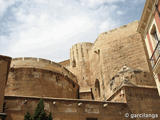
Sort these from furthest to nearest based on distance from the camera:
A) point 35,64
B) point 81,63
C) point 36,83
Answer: point 81,63 → point 35,64 → point 36,83

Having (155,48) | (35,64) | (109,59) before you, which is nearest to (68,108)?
(35,64)

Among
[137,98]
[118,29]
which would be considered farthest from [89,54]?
[137,98]

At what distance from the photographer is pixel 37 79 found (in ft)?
44.7

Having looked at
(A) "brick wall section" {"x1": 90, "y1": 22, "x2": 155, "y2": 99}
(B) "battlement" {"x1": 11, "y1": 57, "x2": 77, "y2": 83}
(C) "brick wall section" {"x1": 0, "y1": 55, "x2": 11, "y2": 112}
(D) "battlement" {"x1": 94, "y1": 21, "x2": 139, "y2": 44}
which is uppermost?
(D) "battlement" {"x1": 94, "y1": 21, "x2": 139, "y2": 44}

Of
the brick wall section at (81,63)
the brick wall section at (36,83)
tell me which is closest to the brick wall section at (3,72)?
the brick wall section at (36,83)

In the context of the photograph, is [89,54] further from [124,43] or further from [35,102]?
[35,102]

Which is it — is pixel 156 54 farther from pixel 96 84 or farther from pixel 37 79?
pixel 96 84

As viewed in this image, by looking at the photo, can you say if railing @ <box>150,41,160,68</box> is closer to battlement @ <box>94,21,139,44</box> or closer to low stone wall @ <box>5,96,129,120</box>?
low stone wall @ <box>5,96,129,120</box>

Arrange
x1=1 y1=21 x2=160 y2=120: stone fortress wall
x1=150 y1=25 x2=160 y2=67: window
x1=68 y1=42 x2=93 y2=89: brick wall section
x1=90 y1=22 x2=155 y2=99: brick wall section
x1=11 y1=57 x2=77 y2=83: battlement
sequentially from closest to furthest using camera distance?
x1=150 y1=25 x2=160 y2=67: window, x1=1 y1=21 x2=160 y2=120: stone fortress wall, x1=11 y1=57 x2=77 y2=83: battlement, x1=90 y1=22 x2=155 y2=99: brick wall section, x1=68 y1=42 x2=93 y2=89: brick wall section

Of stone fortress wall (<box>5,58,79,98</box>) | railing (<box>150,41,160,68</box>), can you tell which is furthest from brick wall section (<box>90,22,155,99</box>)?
railing (<box>150,41,160,68</box>)

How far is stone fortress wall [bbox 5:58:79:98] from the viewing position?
12977 mm

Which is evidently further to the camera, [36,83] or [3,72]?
[36,83]

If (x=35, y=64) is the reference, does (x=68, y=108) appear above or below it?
below

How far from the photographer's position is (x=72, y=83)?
15938mm
